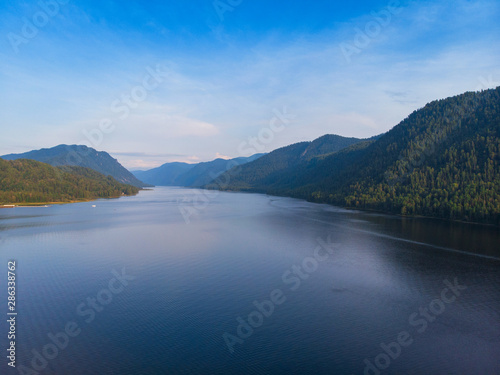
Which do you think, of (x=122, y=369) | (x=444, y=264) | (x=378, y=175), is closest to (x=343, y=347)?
(x=122, y=369)

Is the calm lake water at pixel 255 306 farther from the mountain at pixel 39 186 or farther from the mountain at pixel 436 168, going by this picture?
the mountain at pixel 39 186
